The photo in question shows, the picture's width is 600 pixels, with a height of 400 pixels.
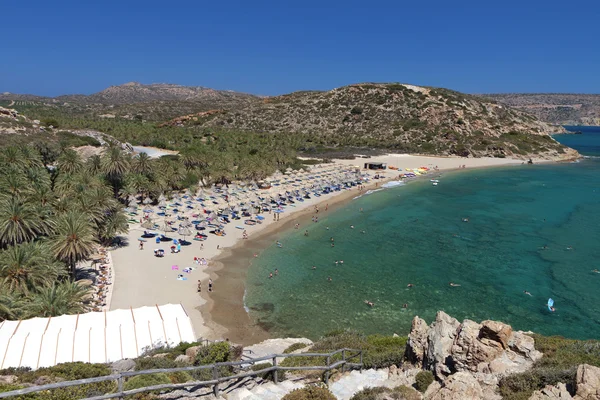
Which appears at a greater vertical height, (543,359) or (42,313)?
(543,359)

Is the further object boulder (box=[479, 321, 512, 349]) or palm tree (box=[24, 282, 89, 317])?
palm tree (box=[24, 282, 89, 317])

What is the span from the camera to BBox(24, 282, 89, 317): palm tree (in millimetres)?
21484

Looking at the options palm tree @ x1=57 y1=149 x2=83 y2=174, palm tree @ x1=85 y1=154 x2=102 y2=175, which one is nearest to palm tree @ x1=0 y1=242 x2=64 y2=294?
palm tree @ x1=57 y1=149 x2=83 y2=174

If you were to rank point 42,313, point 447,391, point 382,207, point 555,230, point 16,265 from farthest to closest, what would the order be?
point 382,207, point 555,230, point 16,265, point 42,313, point 447,391

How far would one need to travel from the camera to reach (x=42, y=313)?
21.6 metres

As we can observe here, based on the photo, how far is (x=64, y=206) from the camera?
33250 mm

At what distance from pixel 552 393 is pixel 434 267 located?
31.1 meters

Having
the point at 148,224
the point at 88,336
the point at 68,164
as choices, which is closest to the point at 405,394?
the point at 88,336

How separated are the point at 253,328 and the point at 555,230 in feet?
151

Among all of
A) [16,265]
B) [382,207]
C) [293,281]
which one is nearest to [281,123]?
[382,207]

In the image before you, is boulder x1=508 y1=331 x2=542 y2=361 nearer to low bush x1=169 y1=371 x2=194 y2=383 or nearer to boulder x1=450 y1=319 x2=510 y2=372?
boulder x1=450 y1=319 x2=510 y2=372

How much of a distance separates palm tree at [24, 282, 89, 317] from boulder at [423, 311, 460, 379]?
66.2 feet

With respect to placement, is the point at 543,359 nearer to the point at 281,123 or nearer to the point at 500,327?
the point at 500,327

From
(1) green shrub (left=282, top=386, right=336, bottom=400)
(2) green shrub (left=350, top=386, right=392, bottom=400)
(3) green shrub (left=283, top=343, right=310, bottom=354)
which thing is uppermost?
(1) green shrub (left=282, top=386, right=336, bottom=400)
